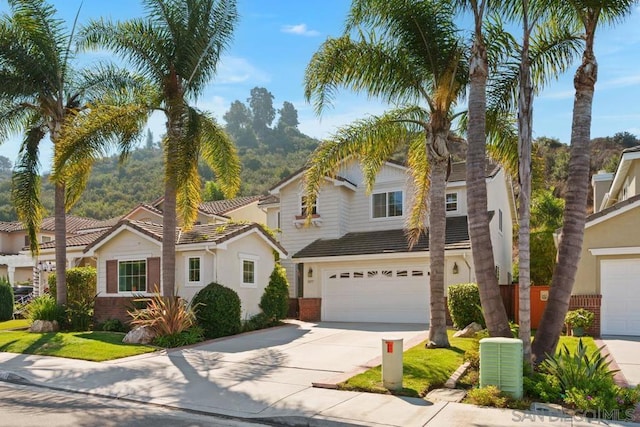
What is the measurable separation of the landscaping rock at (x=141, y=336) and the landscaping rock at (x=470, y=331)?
8647 mm

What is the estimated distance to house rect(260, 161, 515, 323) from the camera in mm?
21859

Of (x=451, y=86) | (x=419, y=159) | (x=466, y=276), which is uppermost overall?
(x=451, y=86)

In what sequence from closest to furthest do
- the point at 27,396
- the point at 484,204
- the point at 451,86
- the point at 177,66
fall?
the point at 27,396 → the point at 484,204 → the point at 451,86 → the point at 177,66

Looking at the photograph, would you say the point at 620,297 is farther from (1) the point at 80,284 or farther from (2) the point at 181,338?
(1) the point at 80,284

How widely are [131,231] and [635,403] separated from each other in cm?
1704

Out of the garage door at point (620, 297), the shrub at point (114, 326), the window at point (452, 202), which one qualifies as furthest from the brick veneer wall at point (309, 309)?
the garage door at point (620, 297)

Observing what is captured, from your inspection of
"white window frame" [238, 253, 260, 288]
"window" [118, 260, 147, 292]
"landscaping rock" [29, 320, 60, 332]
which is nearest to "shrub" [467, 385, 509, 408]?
"white window frame" [238, 253, 260, 288]

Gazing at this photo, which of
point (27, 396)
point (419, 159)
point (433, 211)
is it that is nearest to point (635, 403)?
point (433, 211)

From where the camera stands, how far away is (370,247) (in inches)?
899

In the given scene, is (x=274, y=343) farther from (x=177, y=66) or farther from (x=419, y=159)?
(x=177, y=66)

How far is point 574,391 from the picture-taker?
8711 millimetres

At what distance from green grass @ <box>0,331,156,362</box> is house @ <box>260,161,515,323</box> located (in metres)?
8.84

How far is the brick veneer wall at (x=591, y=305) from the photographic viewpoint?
56.6ft

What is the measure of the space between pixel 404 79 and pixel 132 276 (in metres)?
12.4
